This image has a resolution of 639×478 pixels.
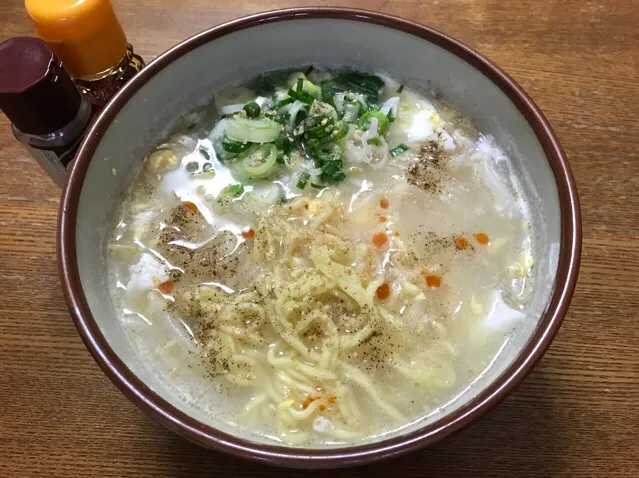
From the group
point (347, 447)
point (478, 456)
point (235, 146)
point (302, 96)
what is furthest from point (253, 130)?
point (478, 456)

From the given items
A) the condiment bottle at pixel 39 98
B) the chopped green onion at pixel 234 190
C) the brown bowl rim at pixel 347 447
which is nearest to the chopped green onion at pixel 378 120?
the brown bowl rim at pixel 347 447

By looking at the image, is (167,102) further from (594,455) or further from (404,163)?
(594,455)

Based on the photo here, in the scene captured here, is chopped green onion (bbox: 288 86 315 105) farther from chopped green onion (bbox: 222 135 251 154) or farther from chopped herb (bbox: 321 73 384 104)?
chopped green onion (bbox: 222 135 251 154)

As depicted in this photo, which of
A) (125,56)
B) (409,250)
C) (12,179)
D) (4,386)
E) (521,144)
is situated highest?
(521,144)

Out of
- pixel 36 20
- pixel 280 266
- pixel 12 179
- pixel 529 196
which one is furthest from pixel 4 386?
pixel 529 196

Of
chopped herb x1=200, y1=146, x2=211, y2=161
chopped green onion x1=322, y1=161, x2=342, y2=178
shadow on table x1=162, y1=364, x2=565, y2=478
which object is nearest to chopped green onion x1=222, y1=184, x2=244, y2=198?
chopped herb x1=200, y1=146, x2=211, y2=161

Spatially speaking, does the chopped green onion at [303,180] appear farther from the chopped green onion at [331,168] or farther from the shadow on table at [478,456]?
the shadow on table at [478,456]

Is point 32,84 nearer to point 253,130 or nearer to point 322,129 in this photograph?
point 253,130
